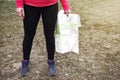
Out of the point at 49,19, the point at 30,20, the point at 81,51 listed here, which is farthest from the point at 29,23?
the point at 81,51

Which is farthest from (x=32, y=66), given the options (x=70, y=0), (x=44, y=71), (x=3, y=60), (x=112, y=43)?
(x=70, y=0)

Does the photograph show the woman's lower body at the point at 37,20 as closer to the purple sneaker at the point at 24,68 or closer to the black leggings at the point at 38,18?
the black leggings at the point at 38,18

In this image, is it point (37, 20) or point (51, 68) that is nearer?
point (37, 20)

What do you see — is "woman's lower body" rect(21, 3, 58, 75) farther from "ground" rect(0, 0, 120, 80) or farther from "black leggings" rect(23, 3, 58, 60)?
"ground" rect(0, 0, 120, 80)

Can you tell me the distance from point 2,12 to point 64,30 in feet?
8.73

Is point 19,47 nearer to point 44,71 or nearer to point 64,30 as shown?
point 44,71

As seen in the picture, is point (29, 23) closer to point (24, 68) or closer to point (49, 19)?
point (49, 19)

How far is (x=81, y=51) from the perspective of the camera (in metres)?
4.14

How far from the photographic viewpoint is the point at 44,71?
139 inches

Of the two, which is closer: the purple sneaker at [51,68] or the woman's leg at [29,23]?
the woman's leg at [29,23]

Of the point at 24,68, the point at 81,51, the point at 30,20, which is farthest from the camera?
the point at 81,51

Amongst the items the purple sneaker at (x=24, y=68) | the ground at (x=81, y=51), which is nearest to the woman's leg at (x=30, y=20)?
the purple sneaker at (x=24, y=68)

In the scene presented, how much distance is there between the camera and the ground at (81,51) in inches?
138

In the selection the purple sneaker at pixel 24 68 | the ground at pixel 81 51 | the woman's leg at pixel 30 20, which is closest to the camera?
Answer: the woman's leg at pixel 30 20
